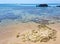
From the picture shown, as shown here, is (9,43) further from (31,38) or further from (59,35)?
Result: (59,35)

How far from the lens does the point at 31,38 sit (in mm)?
5016

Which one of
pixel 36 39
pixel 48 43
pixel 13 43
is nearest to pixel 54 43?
pixel 48 43

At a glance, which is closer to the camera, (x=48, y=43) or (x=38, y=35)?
(x=48, y=43)

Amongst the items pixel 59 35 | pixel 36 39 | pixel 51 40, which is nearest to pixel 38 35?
pixel 36 39

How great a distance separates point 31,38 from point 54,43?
904 mm

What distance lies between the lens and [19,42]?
4879 mm

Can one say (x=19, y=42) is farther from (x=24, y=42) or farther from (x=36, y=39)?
(x=36, y=39)

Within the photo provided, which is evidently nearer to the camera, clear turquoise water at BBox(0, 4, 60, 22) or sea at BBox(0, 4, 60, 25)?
sea at BBox(0, 4, 60, 25)

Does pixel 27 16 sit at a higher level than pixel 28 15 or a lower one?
higher

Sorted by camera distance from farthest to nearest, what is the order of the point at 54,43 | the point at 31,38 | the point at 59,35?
the point at 59,35, the point at 31,38, the point at 54,43

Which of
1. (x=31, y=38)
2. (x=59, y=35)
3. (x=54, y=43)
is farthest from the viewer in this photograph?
(x=59, y=35)

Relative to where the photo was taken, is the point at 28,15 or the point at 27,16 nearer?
the point at 27,16

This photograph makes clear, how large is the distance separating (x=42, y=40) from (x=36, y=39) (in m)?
0.24

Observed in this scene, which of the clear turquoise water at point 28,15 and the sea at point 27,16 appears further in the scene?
the clear turquoise water at point 28,15
